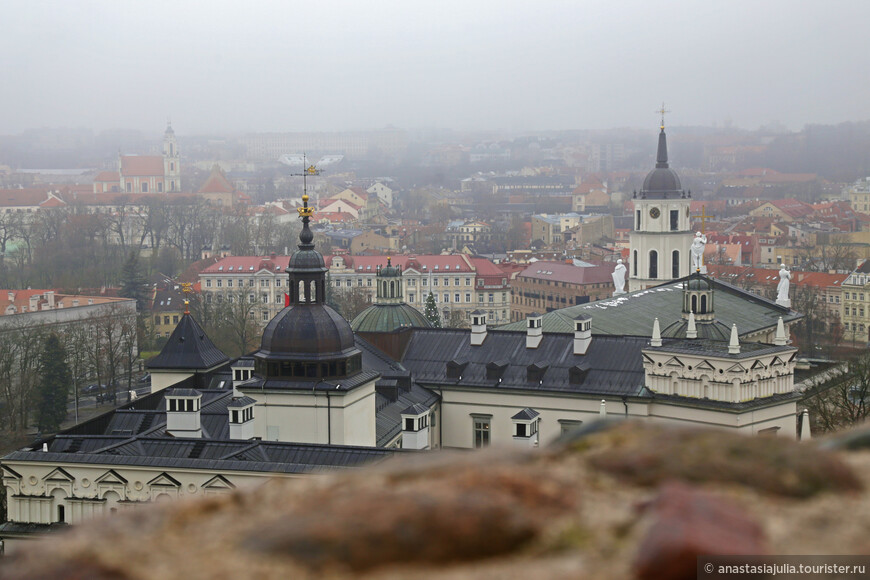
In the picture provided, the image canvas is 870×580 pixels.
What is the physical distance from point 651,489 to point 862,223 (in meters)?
163

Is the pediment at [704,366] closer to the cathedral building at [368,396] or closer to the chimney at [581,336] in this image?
the cathedral building at [368,396]

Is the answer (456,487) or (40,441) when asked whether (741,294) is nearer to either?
(40,441)

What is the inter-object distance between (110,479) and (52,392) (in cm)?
3036

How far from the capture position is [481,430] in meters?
40.2

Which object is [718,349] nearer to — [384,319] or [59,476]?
[384,319]

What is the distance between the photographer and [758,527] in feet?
14.2

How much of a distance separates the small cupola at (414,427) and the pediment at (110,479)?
8421mm

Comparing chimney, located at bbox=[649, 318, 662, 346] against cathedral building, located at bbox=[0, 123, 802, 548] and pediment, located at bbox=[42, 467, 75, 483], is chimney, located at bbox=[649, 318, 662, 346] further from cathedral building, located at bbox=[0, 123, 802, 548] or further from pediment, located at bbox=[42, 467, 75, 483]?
pediment, located at bbox=[42, 467, 75, 483]

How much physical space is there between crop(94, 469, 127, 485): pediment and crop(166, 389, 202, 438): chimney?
3795mm

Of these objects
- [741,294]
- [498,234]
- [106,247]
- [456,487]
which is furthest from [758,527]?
[498,234]

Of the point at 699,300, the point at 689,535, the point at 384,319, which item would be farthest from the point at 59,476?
the point at 689,535

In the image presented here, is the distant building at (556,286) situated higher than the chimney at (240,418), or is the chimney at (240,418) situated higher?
the chimney at (240,418)

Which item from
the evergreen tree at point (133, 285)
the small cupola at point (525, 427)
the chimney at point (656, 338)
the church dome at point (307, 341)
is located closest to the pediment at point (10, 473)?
the church dome at point (307, 341)

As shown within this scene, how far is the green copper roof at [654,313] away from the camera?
153 feet
